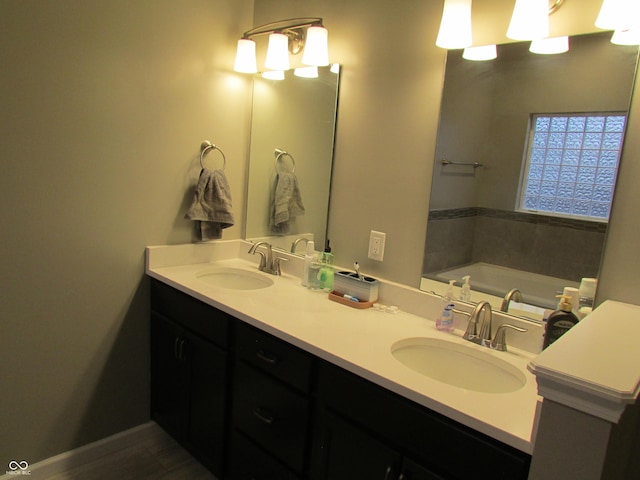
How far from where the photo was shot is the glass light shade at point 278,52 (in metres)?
2.10

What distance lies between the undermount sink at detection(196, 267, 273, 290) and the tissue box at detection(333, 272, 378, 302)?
18.3 inches

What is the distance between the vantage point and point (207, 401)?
73.5 inches

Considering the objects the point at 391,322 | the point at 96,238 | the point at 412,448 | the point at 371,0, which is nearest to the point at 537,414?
the point at 412,448

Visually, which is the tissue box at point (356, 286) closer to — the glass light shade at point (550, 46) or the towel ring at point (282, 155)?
the towel ring at point (282, 155)

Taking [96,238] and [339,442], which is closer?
[339,442]

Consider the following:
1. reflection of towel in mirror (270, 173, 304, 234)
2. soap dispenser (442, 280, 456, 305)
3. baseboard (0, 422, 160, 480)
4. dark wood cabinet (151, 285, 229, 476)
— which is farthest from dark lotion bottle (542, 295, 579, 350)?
baseboard (0, 422, 160, 480)

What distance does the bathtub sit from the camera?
143cm

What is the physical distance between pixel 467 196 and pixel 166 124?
54.9 inches

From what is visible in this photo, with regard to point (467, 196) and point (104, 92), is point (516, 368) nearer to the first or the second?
point (467, 196)

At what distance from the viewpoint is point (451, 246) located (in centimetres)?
168

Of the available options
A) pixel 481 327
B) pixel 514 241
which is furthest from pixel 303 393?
pixel 514 241

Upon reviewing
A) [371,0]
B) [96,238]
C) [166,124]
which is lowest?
[96,238]

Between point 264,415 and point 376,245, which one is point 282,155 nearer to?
point 376,245

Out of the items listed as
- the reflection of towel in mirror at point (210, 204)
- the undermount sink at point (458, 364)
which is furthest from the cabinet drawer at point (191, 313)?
the undermount sink at point (458, 364)
